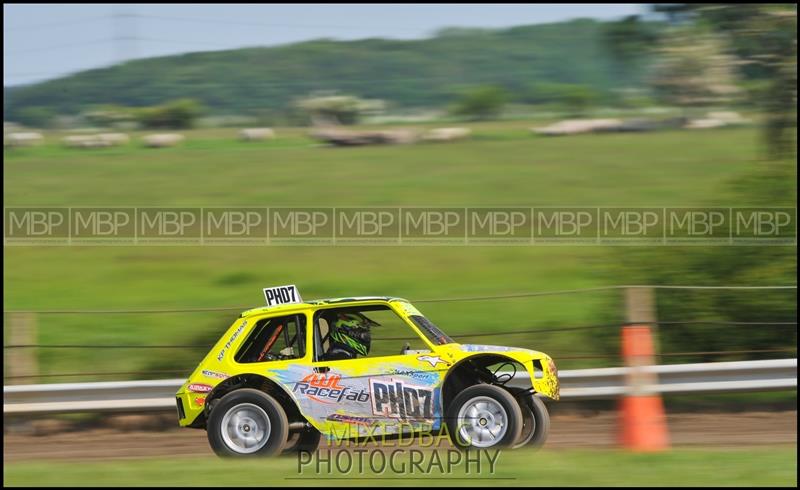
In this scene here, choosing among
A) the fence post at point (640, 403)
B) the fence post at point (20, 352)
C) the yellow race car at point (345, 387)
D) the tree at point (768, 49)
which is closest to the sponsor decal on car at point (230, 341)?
the yellow race car at point (345, 387)

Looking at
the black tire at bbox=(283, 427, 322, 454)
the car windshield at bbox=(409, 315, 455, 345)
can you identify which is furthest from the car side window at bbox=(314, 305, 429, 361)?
the black tire at bbox=(283, 427, 322, 454)

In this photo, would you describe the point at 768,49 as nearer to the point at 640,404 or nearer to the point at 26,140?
the point at 640,404

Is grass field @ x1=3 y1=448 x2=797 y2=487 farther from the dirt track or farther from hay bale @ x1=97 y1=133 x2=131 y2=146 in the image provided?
hay bale @ x1=97 y1=133 x2=131 y2=146

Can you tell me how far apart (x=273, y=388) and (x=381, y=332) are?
10.4 feet

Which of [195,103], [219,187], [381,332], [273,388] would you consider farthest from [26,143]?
[273,388]

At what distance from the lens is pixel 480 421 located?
25.4 ft

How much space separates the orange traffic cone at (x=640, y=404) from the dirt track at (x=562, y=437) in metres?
0.51

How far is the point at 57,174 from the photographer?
2156 cm

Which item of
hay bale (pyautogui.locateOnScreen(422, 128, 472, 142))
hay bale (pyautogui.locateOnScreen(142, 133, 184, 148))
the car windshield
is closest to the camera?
the car windshield

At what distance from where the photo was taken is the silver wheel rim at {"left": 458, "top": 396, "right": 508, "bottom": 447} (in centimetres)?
772

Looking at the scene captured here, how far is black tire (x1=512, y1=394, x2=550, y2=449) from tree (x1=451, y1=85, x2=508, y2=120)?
58.1 ft

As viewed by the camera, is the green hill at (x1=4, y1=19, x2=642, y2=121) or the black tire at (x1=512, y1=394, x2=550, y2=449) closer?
the black tire at (x1=512, y1=394, x2=550, y2=449)

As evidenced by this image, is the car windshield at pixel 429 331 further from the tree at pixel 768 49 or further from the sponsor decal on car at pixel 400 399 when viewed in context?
the tree at pixel 768 49

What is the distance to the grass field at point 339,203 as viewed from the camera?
1343 cm
